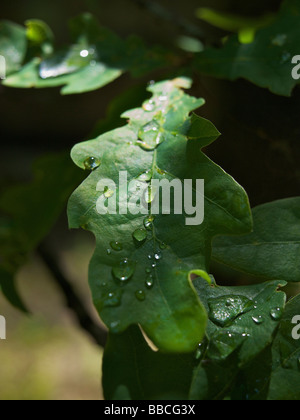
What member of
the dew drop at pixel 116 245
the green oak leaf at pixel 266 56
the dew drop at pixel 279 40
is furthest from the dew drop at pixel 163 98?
the dew drop at pixel 116 245

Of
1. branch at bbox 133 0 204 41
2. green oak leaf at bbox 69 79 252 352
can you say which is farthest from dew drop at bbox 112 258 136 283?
branch at bbox 133 0 204 41

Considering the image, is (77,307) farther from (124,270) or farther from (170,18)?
(170,18)

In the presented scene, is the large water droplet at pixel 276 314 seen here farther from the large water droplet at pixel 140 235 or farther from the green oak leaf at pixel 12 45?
the green oak leaf at pixel 12 45

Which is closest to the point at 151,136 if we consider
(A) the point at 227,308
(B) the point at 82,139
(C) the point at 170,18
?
(A) the point at 227,308

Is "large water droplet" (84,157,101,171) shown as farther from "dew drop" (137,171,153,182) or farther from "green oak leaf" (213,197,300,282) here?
"green oak leaf" (213,197,300,282)

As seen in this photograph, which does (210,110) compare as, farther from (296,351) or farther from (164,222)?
(296,351)
